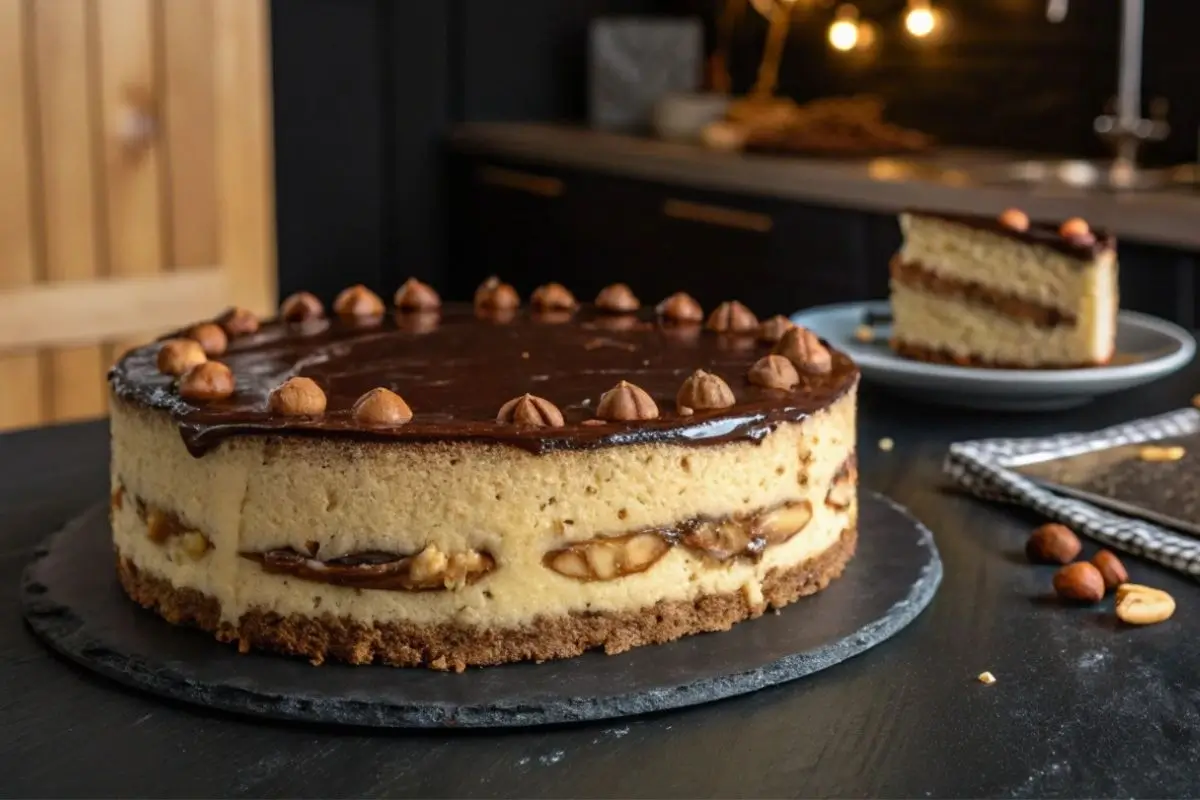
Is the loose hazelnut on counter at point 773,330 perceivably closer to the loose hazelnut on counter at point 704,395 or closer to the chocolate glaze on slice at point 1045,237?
the loose hazelnut on counter at point 704,395

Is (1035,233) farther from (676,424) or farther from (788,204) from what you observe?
(788,204)

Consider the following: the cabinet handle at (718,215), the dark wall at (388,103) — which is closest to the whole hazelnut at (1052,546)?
the cabinet handle at (718,215)

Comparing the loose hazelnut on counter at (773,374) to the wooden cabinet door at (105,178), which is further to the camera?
the wooden cabinet door at (105,178)

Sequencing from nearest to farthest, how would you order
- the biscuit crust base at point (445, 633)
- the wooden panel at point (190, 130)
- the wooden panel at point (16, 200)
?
the biscuit crust base at point (445, 633) → the wooden panel at point (16, 200) → the wooden panel at point (190, 130)

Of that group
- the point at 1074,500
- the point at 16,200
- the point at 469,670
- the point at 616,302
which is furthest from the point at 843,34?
the point at 469,670

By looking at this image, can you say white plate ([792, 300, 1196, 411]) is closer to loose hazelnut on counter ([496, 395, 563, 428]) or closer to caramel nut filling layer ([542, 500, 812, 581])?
caramel nut filling layer ([542, 500, 812, 581])

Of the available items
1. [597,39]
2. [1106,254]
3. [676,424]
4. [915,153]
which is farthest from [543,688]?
[597,39]
